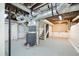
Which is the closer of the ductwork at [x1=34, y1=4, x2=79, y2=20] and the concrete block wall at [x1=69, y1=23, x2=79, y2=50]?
the ductwork at [x1=34, y1=4, x2=79, y2=20]

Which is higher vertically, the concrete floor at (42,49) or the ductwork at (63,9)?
the ductwork at (63,9)

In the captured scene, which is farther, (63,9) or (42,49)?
(42,49)

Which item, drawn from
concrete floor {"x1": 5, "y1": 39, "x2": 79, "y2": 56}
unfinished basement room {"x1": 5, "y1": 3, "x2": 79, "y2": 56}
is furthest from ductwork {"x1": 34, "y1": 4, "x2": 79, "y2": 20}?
concrete floor {"x1": 5, "y1": 39, "x2": 79, "y2": 56}

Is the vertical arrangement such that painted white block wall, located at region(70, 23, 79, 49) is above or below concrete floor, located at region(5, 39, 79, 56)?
above

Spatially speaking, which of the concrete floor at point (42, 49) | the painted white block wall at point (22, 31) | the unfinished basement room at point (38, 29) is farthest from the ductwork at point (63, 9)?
the concrete floor at point (42, 49)

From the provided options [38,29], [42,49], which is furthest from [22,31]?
[42,49]

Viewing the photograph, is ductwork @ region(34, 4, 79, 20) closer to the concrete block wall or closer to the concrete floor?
the concrete block wall

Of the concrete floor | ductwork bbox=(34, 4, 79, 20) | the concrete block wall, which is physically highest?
ductwork bbox=(34, 4, 79, 20)

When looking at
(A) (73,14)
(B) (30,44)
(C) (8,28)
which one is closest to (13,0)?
(C) (8,28)

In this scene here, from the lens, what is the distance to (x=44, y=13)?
236cm

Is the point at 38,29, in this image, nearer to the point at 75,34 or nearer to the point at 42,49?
the point at 42,49

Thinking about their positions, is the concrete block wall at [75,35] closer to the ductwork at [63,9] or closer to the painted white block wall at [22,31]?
the ductwork at [63,9]

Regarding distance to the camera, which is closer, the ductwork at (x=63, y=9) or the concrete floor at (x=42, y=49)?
the ductwork at (x=63, y=9)

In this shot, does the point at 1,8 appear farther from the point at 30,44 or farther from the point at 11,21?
the point at 30,44
